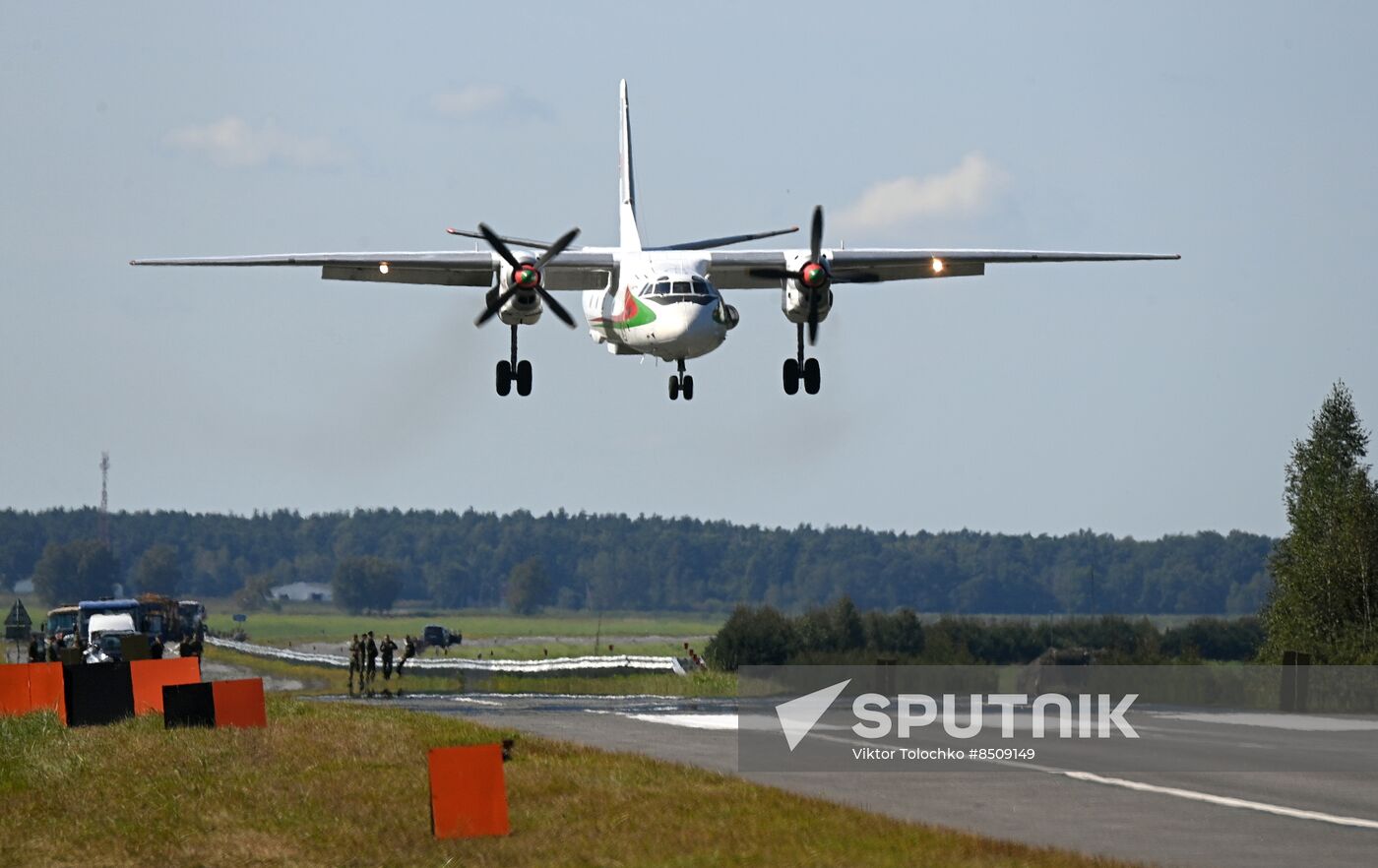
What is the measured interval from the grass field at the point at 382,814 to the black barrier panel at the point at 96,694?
290 centimetres

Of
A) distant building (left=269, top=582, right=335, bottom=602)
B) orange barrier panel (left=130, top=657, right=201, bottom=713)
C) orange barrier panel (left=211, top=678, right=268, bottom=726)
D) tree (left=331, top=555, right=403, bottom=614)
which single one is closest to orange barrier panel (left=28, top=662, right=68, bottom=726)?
orange barrier panel (left=130, top=657, right=201, bottom=713)

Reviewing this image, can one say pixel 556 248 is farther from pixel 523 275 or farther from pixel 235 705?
pixel 235 705

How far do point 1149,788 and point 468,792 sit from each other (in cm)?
718

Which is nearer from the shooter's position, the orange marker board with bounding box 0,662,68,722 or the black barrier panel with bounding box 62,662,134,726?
the black barrier panel with bounding box 62,662,134,726

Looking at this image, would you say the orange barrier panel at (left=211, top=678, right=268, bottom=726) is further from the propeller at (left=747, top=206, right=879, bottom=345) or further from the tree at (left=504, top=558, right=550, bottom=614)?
the tree at (left=504, top=558, right=550, bottom=614)

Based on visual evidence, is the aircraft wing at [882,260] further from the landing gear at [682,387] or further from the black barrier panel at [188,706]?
the black barrier panel at [188,706]

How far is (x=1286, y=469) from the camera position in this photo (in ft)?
168

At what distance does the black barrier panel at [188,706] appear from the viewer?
995 inches

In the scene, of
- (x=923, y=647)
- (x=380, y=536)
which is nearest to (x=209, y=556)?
(x=380, y=536)

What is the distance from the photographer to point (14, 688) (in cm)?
3025

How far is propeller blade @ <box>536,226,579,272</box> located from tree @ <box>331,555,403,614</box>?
118 m

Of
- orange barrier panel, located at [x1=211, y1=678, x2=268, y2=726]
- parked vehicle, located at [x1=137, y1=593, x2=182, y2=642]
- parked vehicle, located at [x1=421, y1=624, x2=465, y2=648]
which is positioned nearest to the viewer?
orange barrier panel, located at [x1=211, y1=678, x2=268, y2=726]

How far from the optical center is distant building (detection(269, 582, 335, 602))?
168375 mm

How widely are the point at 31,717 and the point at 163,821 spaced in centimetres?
1233
